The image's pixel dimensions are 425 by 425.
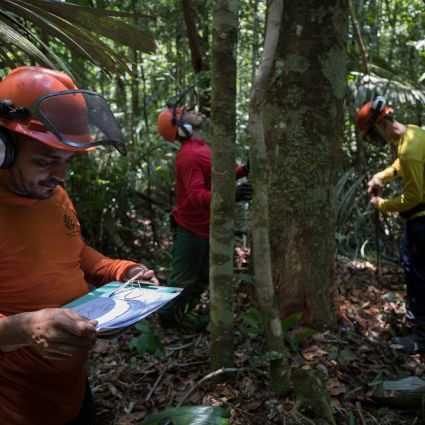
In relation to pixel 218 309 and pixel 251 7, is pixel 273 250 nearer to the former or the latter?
pixel 218 309

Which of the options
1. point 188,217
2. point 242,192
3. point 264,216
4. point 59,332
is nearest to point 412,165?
point 242,192

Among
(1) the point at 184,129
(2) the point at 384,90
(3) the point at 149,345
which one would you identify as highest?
(2) the point at 384,90

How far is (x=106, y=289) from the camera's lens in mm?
1842

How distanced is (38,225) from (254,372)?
5.93 ft

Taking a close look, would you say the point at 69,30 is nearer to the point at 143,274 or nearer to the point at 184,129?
the point at 143,274

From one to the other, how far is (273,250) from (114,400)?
1544mm

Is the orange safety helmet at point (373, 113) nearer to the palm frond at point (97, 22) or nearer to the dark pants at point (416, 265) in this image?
the dark pants at point (416, 265)

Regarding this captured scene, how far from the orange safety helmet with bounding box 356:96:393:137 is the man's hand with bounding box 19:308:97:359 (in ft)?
11.2

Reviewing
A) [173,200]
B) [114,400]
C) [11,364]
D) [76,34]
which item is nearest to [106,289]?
[11,364]

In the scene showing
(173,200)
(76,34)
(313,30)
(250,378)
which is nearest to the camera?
(76,34)

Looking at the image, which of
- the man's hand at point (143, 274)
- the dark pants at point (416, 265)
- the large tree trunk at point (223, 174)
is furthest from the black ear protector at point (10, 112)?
the dark pants at point (416, 265)

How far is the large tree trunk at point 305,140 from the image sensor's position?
340cm

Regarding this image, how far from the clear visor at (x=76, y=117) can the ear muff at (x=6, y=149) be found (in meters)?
0.13

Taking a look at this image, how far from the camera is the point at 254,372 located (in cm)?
297
